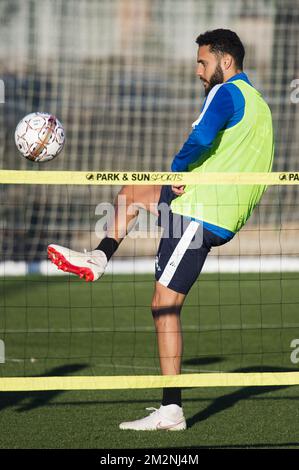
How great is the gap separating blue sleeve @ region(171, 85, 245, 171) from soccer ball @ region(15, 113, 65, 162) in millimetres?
1016

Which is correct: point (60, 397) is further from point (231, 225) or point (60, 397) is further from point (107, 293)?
point (107, 293)

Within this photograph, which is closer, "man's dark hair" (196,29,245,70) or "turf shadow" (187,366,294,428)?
"man's dark hair" (196,29,245,70)

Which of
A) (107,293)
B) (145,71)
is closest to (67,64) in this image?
(145,71)

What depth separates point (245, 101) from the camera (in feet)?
19.8

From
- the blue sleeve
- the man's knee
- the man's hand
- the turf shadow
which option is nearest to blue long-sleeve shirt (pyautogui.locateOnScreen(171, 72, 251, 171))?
the blue sleeve

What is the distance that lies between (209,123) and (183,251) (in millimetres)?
774

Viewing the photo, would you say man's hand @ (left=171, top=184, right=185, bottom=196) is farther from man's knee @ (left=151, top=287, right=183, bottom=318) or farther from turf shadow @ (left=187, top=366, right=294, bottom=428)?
turf shadow @ (left=187, top=366, right=294, bottom=428)

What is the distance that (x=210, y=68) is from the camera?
20.6 ft

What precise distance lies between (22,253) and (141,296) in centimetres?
360

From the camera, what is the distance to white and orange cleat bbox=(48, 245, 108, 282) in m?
6.19

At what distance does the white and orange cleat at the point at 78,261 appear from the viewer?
6188 mm

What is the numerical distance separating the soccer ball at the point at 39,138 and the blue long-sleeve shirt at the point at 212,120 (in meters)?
0.96

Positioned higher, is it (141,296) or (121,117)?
(121,117)

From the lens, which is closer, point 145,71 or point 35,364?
point 35,364
